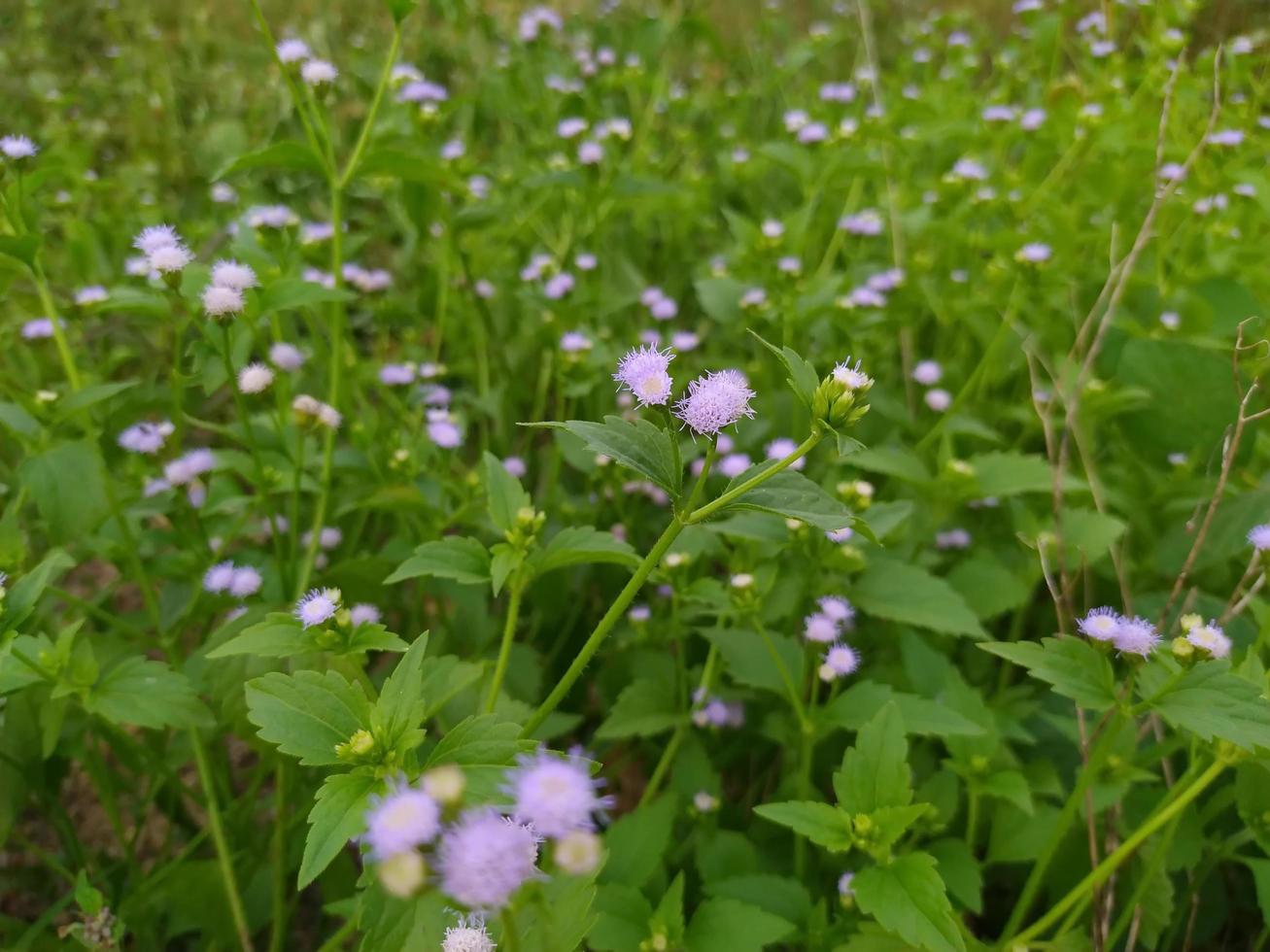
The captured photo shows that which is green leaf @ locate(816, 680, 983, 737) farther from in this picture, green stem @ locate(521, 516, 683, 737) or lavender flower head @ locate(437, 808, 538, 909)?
lavender flower head @ locate(437, 808, 538, 909)


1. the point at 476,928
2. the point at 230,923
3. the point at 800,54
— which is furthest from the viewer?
the point at 800,54

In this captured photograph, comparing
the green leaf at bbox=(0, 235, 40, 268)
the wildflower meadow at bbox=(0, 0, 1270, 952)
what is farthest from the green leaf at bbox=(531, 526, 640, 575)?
the green leaf at bbox=(0, 235, 40, 268)

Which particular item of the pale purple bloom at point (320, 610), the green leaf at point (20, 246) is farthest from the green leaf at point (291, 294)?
the pale purple bloom at point (320, 610)

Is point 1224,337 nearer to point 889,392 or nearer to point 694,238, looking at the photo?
point 889,392

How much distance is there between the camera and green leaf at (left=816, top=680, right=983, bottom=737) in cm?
145

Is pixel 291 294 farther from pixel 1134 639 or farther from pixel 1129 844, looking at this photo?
pixel 1129 844

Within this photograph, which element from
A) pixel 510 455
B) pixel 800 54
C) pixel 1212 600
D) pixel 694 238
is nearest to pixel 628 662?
pixel 510 455

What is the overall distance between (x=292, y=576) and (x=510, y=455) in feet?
3.19

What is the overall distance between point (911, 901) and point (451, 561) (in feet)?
2.74

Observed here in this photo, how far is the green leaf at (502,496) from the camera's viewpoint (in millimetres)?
1468

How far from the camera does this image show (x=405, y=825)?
0.69 m

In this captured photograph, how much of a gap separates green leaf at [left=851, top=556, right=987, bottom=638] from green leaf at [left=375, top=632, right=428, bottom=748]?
3.08 ft

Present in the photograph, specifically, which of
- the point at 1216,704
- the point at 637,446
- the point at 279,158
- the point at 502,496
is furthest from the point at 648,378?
the point at 279,158

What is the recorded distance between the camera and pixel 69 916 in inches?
71.9
